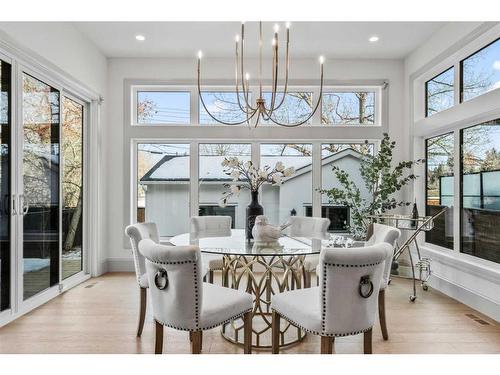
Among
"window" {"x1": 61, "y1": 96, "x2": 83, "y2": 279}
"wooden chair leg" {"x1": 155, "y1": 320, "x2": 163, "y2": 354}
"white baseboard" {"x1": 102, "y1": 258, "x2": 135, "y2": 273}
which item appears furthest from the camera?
"white baseboard" {"x1": 102, "y1": 258, "x2": 135, "y2": 273}

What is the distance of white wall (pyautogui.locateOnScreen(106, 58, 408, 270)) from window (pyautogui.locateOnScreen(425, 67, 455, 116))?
14.8 inches

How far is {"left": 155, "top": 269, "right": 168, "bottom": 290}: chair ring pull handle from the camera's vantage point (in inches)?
71.8

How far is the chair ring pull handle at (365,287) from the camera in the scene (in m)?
1.74

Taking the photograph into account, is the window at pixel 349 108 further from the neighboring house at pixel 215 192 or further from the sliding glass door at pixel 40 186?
the sliding glass door at pixel 40 186

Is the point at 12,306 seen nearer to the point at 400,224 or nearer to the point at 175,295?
the point at 175,295

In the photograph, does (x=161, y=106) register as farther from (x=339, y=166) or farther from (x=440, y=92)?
(x=440, y=92)

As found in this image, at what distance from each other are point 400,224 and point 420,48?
2.22 m

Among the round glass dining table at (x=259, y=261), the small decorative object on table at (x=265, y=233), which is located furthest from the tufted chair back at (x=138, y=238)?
the small decorative object on table at (x=265, y=233)

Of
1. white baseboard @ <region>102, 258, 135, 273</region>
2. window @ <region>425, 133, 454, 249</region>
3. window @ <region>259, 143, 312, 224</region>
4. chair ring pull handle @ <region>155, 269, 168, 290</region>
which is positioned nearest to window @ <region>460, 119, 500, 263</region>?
window @ <region>425, 133, 454, 249</region>

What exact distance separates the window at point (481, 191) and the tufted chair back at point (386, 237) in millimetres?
1323

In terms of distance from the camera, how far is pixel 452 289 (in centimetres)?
349

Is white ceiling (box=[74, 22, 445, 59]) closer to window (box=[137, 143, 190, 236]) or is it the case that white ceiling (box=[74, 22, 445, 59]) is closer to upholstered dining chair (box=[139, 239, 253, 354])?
window (box=[137, 143, 190, 236])

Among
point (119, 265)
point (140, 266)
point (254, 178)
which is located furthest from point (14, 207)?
point (254, 178)
